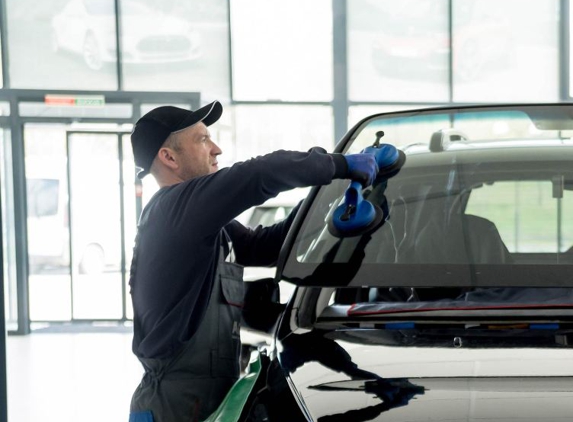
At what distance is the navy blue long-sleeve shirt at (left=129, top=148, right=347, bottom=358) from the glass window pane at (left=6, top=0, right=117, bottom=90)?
29.4 feet

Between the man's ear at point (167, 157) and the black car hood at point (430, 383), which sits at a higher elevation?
the man's ear at point (167, 157)

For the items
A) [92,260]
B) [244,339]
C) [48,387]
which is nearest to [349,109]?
[92,260]

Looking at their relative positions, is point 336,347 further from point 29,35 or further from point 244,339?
point 29,35

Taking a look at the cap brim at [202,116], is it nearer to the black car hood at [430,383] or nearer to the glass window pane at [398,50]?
the black car hood at [430,383]

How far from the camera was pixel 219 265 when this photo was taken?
2.25 metres

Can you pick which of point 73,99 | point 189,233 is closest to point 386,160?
point 189,233

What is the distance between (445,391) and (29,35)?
10250 millimetres

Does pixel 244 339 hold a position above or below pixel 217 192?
below

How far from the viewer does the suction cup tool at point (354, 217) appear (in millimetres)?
1800

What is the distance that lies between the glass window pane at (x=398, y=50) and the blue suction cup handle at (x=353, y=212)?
9678mm

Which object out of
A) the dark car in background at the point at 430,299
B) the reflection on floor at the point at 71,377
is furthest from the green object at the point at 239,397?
the reflection on floor at the point at 71,377

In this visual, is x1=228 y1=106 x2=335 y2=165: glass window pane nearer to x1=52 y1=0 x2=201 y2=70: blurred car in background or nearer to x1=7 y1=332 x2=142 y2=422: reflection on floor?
x1=52 y1=0 x2=201 y2=70: blurred car in background

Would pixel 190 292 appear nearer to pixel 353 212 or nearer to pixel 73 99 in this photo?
pixel 353 212

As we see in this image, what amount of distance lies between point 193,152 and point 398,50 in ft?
30.6
